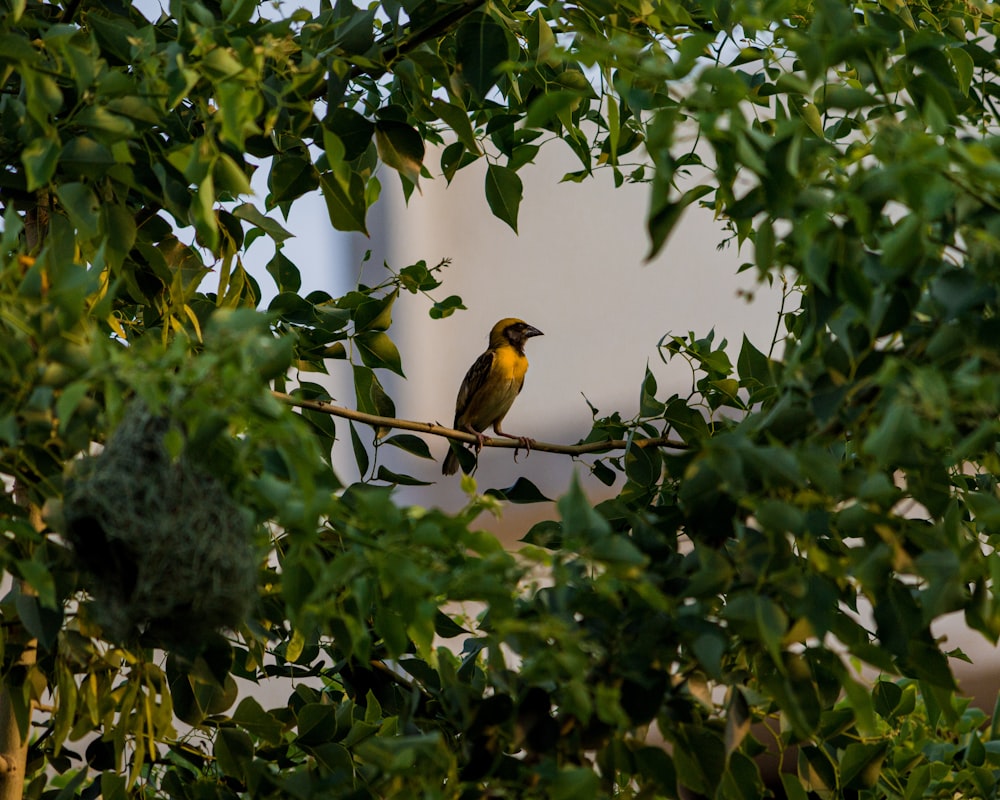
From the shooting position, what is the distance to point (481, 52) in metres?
1.05

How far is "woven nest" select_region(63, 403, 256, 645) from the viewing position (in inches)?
30.4

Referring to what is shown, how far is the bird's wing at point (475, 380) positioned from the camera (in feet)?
10.4

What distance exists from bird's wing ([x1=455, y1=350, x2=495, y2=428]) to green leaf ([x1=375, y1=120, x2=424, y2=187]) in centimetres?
208

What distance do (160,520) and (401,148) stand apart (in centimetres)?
46

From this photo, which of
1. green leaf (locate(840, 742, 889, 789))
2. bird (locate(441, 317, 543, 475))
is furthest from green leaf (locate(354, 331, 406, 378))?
bird (locate(441, 317, 543, 475))

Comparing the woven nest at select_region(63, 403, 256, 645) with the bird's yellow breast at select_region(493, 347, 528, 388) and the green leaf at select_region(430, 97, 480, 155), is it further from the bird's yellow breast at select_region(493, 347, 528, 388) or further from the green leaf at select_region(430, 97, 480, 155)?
the bird's yellow breast at select_region(493, 347, 528, 388)

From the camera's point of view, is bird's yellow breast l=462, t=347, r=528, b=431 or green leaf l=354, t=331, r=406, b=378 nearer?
green leaf l=354, t=331, r=406, b=378

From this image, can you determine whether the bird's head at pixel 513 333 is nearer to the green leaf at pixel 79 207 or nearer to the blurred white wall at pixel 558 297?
the blurred white wall at pixel 558 297

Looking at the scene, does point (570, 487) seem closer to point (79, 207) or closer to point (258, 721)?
point (79, 207)

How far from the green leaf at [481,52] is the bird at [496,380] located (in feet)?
6.83

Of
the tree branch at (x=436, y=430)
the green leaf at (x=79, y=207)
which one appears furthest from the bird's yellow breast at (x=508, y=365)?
the green leaf at (x=79, y=207)

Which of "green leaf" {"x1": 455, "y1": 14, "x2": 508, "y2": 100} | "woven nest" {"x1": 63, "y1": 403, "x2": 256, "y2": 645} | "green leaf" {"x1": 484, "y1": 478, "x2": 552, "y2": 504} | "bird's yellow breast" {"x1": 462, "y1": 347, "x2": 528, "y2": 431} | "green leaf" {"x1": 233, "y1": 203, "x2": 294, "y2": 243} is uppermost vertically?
"green leaf" {"x1": 455, "y1": 14, "x2": 508, "y2": 100}

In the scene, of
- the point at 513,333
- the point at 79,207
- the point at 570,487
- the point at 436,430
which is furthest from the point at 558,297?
the point at 570,487

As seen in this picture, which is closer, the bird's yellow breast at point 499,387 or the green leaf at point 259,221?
the green leaf at point 259,221
